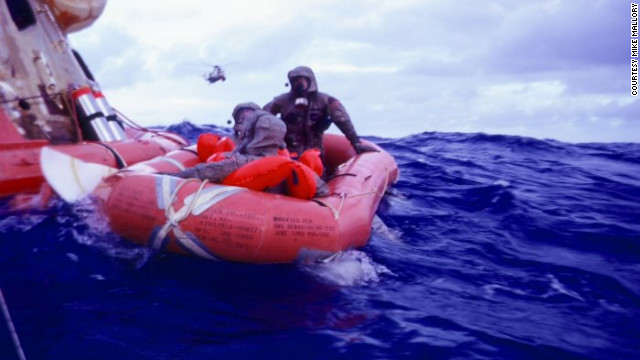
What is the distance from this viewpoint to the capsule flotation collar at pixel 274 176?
4.71 metres

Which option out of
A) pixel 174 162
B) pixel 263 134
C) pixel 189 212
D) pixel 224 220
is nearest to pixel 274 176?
pixel 263 134

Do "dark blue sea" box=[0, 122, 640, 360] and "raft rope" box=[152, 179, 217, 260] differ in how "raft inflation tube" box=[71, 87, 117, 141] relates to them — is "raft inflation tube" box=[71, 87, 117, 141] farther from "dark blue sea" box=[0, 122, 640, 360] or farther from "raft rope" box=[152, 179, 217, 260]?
"raft rope" box=[152, 179, 217, 260]

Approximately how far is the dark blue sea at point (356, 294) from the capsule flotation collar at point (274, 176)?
76cm

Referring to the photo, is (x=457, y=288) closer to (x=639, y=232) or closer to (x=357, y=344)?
(x=357, y=344)

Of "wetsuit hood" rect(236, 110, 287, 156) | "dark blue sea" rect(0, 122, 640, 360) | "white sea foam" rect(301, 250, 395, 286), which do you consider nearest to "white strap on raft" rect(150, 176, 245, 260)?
"dark blue sea" rect(0, 122, 640, 360)

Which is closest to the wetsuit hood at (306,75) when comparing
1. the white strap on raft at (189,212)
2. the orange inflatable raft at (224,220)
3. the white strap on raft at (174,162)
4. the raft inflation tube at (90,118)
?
the white strap on raft at (174,162)

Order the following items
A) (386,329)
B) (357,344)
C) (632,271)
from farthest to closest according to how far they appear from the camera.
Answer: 1. (632,271)
2. (386,329)
3. (357,344)

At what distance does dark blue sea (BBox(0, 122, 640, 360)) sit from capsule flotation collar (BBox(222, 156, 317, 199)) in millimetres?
762

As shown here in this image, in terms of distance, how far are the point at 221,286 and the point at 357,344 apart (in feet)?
4.61

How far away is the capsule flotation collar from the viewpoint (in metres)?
4.71

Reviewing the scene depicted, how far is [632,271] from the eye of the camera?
4.94m

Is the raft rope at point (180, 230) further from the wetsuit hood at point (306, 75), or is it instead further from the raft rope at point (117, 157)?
the wetsuit hood at point (306, 75)

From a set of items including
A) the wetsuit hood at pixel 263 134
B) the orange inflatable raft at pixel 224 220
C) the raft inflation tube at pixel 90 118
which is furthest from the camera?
the raft inflation tube at pixel 90 118

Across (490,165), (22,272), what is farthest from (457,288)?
(490,165)
